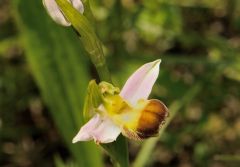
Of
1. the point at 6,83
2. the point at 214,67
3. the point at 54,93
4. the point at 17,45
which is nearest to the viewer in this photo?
the point at 54,93

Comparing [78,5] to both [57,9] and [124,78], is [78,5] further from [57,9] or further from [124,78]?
[124,78]

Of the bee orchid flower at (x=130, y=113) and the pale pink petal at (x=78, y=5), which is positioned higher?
the pale pink petal at (x=78, y=5)

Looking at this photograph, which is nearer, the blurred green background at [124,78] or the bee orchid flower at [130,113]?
the bee orchid flower at [130,113]

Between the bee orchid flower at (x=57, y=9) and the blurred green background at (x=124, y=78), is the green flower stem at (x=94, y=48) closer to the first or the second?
the bee orchid flower at (x=57, y=9)

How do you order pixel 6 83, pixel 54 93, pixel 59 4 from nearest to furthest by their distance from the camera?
pixel 59 4 < pixel 54 93 < pixel 6 83

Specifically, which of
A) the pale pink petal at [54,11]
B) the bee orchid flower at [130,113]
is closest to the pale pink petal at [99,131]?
the bee orchid flower at [130,113]

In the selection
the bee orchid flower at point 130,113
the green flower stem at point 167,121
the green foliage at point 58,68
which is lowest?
the green flower stem at point 167,121

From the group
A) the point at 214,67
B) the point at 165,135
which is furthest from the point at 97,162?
the point at 214,67

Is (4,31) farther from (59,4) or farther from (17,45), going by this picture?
(59,4)
